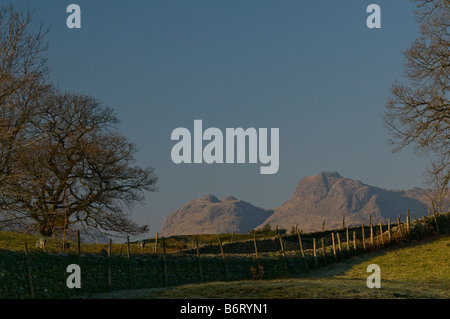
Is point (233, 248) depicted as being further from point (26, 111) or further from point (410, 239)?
point (26, 111)

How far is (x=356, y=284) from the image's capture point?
27391 millimetres

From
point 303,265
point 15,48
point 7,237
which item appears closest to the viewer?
point 15,48

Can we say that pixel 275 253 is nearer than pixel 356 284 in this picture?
No

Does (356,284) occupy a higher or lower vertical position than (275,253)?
lower

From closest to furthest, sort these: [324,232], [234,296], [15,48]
→ [234,296], [15,48], [324,232]

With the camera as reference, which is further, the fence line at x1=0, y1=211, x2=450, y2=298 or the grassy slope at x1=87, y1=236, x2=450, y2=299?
the fence line at x1=0, y1=211, x2=450, y2=298

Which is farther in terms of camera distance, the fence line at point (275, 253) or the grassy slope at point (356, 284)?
the fence line at point (275, 253)

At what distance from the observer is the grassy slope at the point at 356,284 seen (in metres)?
23.5

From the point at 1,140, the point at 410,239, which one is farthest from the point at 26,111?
the point at 410,239

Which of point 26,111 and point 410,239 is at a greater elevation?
point 26,111

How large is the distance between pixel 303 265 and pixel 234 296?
19800 millimetres

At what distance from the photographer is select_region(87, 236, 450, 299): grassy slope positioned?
23484mm

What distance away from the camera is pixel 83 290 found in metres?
27.3
